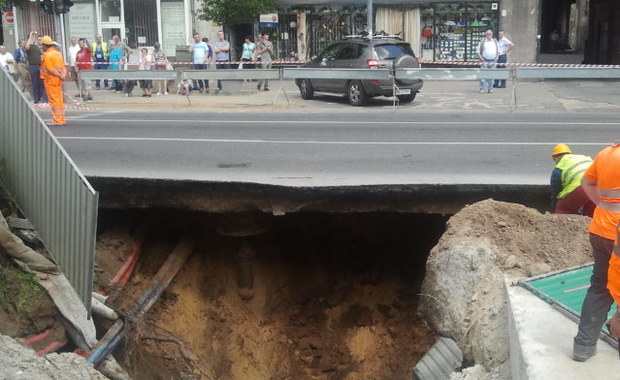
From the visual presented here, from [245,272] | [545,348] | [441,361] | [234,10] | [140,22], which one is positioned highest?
[234,10]

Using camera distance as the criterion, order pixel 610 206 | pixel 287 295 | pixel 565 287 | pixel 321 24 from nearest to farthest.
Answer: pixel 610 206, pixel 565 287, pixel 287 295, pixel 321 24

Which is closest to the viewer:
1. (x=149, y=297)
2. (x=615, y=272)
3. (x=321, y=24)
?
(x=615, y=272)

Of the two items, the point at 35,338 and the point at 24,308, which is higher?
Answer: the point at 24,308

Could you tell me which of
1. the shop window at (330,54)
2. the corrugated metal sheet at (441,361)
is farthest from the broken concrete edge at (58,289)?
the shop window at (330,54)

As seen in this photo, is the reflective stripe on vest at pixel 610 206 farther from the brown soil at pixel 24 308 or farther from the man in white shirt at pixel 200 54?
the man in white shirt at pixel 200 54

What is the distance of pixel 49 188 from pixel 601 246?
462 cm

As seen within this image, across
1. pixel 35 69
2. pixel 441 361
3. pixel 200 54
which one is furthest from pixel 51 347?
pixel 200 54

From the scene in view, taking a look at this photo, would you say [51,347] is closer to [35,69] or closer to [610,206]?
[610,206]

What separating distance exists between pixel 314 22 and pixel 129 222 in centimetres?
1971

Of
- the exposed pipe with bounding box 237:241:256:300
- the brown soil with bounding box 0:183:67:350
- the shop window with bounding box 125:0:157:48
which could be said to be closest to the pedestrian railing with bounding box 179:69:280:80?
the shop window with bounding box 125:0:157:48

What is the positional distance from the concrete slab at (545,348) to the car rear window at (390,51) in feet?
46.7

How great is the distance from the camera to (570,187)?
6785 mm

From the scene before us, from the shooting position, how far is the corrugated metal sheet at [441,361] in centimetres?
586

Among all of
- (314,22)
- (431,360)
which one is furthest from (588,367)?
(314,22)
